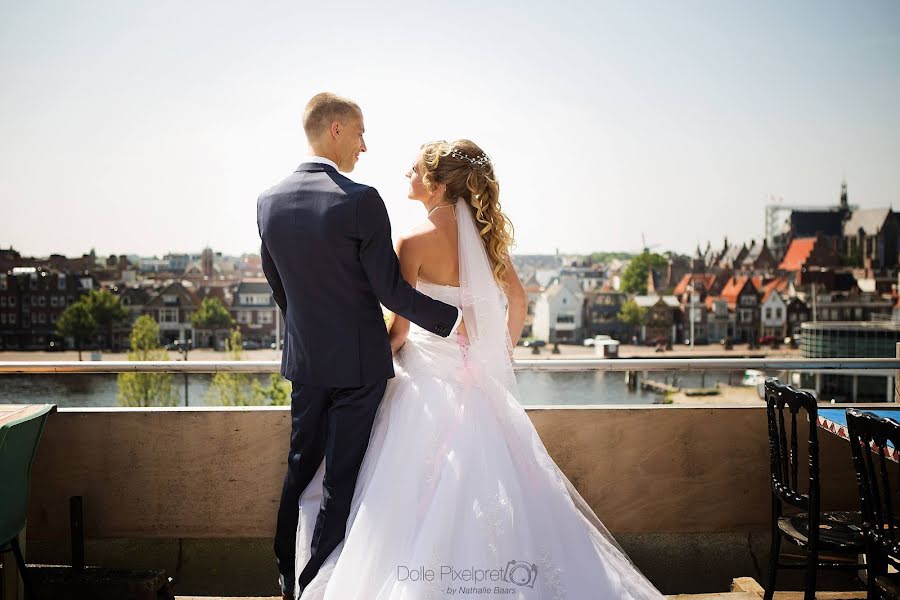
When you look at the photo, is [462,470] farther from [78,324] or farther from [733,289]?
[733,289]

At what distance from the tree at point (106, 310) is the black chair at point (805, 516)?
8432cm

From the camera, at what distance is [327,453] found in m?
2.36

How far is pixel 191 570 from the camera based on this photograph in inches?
129

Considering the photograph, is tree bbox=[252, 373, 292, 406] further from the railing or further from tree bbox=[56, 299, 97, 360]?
tree bbox=[56, 299, 97, 360]

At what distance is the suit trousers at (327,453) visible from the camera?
2320mm

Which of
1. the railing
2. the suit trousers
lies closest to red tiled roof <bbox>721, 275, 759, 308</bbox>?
the railing


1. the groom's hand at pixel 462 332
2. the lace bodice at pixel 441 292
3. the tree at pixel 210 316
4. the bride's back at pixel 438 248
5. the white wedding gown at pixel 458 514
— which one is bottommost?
the tree at pixel 210 316

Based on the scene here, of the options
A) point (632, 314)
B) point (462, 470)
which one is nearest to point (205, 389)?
point (632, 314)

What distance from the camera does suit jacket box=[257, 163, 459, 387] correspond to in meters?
2.23

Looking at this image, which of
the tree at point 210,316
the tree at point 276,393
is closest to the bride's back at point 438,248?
the tree at point 276,393

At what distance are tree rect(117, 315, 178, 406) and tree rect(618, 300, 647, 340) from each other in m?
53.1

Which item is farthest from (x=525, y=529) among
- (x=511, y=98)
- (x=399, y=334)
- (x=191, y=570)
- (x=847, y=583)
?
(x=511, y=98)

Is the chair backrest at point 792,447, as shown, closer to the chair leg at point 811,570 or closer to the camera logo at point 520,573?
the chair leg at point 811,570

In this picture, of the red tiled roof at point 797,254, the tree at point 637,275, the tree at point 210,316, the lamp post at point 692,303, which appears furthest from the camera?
the tree at point 637,275
